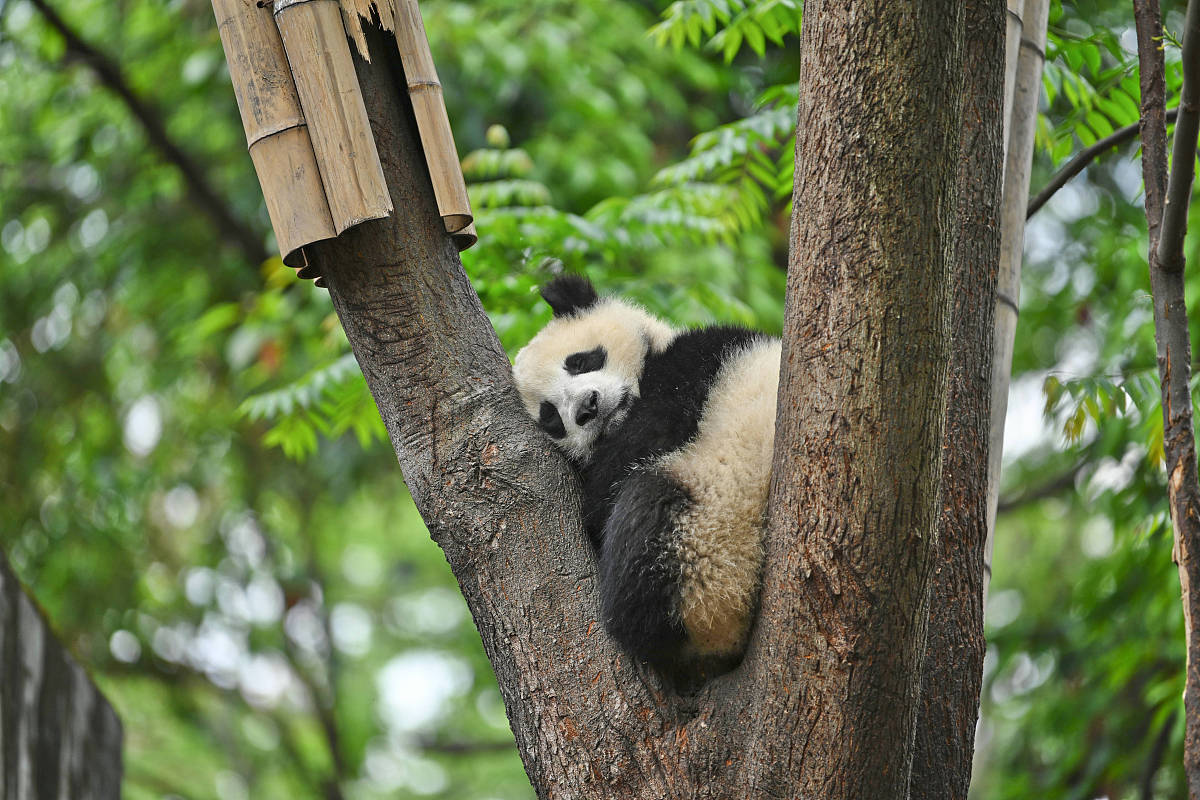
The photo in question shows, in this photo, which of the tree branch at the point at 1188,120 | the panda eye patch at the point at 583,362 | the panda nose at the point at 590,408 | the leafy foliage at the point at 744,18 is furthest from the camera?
the leafy foliage at the point at 744,18

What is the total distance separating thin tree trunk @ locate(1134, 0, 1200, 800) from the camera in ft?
7.05

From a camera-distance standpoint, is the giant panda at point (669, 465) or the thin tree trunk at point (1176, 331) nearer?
the thin tree trunk at point (1176, 331)

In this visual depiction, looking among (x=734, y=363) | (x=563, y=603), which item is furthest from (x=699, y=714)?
(x=734, y=363)

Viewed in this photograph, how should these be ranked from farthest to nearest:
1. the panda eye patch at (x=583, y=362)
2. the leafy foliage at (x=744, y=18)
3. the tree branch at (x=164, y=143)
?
the tree branch at (x=164, y=143) < the leafy foliage at (x=744, y=18) < the panda eye patch at (x=583, y=362)

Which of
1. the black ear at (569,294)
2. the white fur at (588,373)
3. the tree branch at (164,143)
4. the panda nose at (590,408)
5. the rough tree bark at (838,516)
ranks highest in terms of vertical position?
the tree branch at (164,143)

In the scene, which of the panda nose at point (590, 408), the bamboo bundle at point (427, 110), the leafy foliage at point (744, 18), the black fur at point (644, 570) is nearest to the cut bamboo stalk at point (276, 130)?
the bamboo bundle at point (427, 110)

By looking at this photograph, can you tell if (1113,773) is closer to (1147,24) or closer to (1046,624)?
(1046,624)

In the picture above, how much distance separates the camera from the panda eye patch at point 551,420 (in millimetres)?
3328

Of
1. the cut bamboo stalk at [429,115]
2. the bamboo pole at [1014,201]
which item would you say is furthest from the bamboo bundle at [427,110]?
the bamboo pole at [1014,201]

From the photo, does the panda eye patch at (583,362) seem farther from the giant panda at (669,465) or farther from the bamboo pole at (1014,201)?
the bamboo pole at (1014,201)

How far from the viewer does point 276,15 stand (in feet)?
7.53

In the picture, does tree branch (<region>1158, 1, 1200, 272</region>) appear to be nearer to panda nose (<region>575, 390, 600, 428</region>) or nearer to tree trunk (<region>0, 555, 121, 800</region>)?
panda nose (<region>575, 390, 600, 428</region>)

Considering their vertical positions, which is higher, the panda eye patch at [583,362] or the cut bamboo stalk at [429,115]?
the cut bamboo stalk at [429,115]

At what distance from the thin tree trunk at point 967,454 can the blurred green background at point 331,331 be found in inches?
49.9
